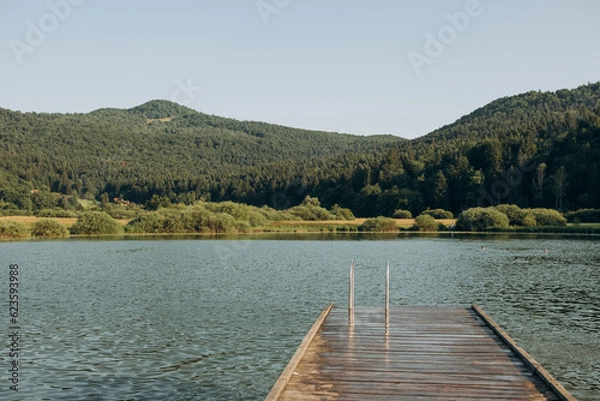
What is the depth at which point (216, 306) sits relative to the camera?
73.8 feet

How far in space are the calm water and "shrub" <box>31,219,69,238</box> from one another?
35512 mm

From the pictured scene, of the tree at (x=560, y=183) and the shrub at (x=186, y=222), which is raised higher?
the tree at (x=560, y=183)

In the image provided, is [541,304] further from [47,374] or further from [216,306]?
[47,374]

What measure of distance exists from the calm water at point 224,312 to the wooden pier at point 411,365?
145 centimetres

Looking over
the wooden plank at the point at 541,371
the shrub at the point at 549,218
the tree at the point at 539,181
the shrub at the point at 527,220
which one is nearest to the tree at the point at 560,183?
the tree at the point at 539,181

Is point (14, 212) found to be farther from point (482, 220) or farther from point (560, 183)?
point (560, 183)

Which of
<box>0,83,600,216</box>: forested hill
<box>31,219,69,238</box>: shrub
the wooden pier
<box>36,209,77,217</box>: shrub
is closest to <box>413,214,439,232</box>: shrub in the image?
<box>0,83,600,216</box>: forested hill

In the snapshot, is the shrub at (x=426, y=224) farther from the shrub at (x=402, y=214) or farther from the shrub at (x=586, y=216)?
the shrub at (x=586, y=216)

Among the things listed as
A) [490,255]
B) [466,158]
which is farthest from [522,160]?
[490,255]

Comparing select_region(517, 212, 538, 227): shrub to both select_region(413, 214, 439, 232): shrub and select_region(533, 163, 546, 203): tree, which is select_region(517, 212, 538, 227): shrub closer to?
select_region(413, 214, 439, 232): shrub

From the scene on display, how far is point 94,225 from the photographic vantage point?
265 ft

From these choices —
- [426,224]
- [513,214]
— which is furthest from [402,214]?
[513,214]

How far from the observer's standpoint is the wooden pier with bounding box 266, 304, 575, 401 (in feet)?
31.8

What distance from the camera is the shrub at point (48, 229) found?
77188 millimetres
